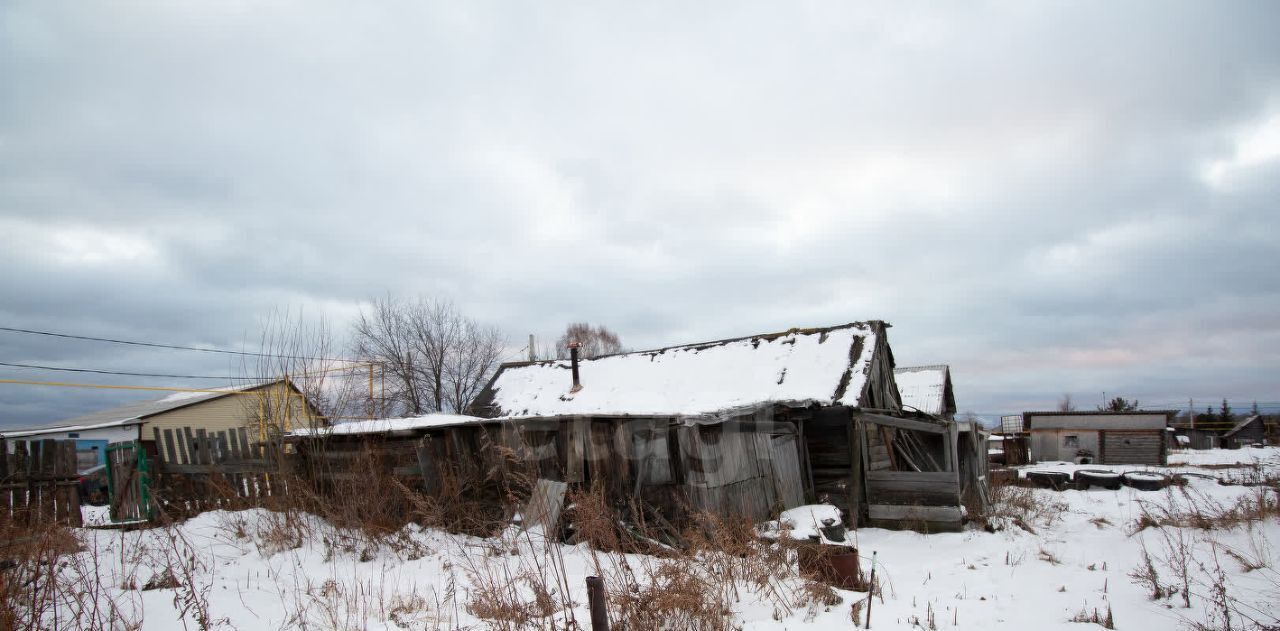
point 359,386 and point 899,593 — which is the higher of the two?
point 359,386

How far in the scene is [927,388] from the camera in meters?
24.8

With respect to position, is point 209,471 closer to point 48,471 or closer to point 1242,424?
point 48,471

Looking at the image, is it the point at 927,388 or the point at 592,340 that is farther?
the point at 592,340

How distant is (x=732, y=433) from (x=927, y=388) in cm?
1807

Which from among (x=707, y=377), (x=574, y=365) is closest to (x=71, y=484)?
(x=574, y=365)

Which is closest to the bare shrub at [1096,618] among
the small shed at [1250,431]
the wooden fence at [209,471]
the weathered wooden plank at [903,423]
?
the weathered wooden plank at [903,423]

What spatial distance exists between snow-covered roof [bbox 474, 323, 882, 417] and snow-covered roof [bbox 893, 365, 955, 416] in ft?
34.7

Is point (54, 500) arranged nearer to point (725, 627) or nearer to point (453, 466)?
point (453, 466)

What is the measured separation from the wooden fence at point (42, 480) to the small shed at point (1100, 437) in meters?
34.9

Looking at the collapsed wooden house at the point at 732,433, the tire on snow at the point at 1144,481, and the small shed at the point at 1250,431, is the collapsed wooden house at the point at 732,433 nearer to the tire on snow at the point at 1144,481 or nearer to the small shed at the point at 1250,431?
the tire on snow at the point at 1144,481

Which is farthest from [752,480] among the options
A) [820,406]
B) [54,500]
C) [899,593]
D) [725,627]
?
[54,500]

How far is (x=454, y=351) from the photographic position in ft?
99.5

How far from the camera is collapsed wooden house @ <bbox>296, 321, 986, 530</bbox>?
9.23 meters

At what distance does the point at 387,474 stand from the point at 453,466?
3.43ft
